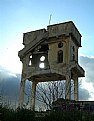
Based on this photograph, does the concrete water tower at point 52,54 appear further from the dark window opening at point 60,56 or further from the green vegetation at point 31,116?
the green vegetation at point 31,116

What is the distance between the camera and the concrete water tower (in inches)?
1442

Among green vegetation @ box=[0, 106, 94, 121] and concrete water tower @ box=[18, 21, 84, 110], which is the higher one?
concrete water tower @ box=[18, 21, 84, 110]

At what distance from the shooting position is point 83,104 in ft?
97.5

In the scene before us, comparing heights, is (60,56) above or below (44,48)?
below

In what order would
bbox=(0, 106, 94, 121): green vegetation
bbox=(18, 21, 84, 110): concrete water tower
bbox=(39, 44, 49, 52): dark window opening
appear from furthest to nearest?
bbox=(39, 44, 49, 52): dark window opening, bbox=(18, 21, 84, 110): concrete water tower, bbox=(0, 106, 94, 121): green vegetation

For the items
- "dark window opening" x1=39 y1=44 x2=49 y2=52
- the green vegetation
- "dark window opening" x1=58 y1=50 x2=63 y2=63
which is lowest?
the green vegetation

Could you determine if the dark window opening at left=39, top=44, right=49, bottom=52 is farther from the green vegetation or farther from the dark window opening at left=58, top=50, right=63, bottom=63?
the green vegetation

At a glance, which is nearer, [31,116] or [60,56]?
[31,116]

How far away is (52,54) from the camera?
125 feet

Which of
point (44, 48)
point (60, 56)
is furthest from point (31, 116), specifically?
point (44, 48)

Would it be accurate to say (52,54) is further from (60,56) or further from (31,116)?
(31,116)

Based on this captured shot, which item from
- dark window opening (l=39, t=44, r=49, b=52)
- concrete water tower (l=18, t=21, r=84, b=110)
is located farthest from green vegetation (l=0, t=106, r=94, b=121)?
dark window opening (l=39, t=44, r=49, b=52)

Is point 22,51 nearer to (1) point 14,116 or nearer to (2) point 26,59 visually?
(2) point 26,59

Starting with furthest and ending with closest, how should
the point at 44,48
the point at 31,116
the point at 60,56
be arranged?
the point at 44,48 → the point at 60,56 → the point at 31,116
